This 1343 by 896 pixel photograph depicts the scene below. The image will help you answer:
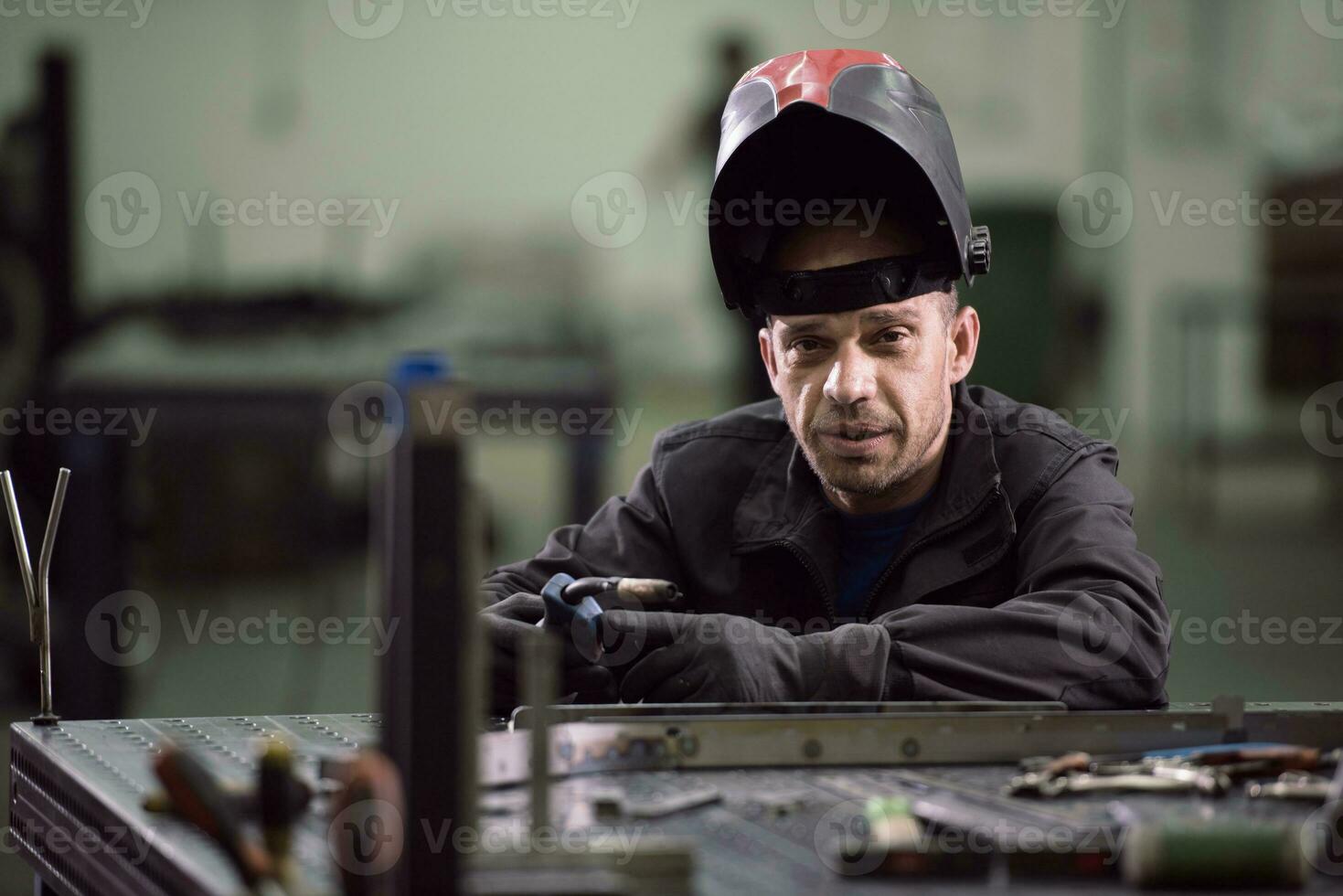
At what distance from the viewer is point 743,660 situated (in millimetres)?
1478

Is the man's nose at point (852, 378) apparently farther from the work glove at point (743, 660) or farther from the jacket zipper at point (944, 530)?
the work glove at point (743, 660)

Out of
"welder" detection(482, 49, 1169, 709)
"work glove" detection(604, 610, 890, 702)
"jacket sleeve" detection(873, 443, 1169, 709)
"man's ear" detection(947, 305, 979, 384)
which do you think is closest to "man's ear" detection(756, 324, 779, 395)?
"welder" detection(482, 49, 1169, 709)

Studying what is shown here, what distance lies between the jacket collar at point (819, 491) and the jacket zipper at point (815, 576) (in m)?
0.01

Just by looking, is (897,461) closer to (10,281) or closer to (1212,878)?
(1212,878)

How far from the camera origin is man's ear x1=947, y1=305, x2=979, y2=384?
206cm

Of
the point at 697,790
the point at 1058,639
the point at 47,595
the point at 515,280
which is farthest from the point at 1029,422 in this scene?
the point at 515,280

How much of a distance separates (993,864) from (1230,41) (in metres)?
7.31

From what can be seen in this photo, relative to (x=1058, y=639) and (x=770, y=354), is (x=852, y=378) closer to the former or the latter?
(x=770, y=354)

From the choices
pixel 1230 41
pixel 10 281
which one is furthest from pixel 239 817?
pixel 1230 41

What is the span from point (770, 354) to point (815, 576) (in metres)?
0.33

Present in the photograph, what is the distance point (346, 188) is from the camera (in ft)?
17.7

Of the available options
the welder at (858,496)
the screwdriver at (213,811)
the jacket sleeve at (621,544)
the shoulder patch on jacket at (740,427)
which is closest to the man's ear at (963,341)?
the welder at (858,496)

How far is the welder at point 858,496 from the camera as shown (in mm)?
1551

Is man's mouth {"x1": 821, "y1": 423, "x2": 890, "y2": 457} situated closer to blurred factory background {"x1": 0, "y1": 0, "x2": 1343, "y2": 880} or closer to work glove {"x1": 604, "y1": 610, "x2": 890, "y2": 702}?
work glove {"x1": 604, "y1": 610, "x2": 890, "y2": 702}
